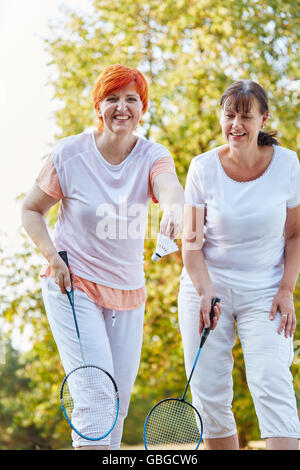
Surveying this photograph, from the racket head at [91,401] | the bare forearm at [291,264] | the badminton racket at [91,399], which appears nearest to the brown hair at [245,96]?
the bare forearm at [291,264]

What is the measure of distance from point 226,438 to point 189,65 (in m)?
4.75

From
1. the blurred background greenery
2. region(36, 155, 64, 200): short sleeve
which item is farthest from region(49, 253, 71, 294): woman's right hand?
the blurred background greenery

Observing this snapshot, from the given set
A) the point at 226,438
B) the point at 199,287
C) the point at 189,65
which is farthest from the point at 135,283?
the point at 189,65

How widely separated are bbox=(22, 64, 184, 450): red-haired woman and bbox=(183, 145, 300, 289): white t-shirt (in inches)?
11.7

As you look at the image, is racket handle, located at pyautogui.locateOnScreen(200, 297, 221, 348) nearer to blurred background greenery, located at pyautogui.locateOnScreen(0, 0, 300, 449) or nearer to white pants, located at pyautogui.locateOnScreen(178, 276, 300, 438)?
white pants, located at pyautogui.locateOnScreen(178, 276, 300, 438)

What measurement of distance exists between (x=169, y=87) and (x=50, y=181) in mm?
4123

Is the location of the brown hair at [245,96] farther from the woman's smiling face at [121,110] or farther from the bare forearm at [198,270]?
the bare forearm at [198,270]

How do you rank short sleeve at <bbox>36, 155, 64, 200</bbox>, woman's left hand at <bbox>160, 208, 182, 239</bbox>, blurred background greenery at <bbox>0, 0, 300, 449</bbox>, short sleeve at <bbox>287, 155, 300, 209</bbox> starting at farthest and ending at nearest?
blurred background greenery at <bbox>0, 0, 300, 449</bbox> → short sleeve at <bbox>287, 155, 300, 209</bbox> → short sleeve at <bbox>36, 155, 64, 200</bbox> → woman's left hand at <bbox>160, 208, 182, 239</bbox>

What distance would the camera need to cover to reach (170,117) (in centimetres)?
702

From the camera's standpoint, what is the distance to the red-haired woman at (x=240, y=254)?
3053 mm

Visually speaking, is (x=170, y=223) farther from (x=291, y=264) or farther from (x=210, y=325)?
(x=291, y=264)

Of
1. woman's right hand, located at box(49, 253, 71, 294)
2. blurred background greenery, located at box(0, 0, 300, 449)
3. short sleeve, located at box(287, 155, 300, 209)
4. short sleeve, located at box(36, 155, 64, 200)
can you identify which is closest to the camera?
woman's right hand, located at box(49, 253, 71, 294)

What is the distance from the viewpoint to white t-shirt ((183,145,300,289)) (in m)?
3.08

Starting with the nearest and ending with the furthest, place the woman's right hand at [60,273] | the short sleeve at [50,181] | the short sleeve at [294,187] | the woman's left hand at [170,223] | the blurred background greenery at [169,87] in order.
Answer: the woman's left hand at [170,223], the woman's right hand at [60,273], the short sleeve at [50,181], the short sleeve at [294,187], the blurred background greenery at [169,87]
